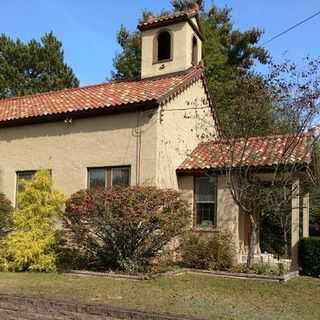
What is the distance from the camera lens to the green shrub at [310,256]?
14.3 meters

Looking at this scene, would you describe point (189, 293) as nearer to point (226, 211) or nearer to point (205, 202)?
point (226, 211)

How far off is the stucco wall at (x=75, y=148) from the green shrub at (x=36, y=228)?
1.92 meters

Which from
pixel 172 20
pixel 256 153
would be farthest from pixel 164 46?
pixel 256 153

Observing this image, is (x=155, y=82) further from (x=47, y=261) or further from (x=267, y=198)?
(x=47, y=261)

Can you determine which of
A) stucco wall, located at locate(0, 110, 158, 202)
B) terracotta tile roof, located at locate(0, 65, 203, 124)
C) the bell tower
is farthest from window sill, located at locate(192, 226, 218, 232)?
the bell tower

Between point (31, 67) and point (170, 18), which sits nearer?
point (170, 18)

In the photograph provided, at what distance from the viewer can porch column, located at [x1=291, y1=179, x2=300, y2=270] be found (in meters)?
14.6

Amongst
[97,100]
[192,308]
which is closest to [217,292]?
[192,308]

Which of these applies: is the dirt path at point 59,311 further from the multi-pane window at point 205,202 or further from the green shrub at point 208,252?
the multi-pane window at point 205,202

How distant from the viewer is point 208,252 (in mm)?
14625

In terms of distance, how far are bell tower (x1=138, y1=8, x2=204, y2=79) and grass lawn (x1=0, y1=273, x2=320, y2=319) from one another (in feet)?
30.6

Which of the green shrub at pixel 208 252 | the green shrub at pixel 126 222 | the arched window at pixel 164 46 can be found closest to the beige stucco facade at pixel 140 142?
the arched window at pixel 164 46

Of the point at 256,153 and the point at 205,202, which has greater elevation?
the point at 256,153

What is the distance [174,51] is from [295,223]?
335 inches
